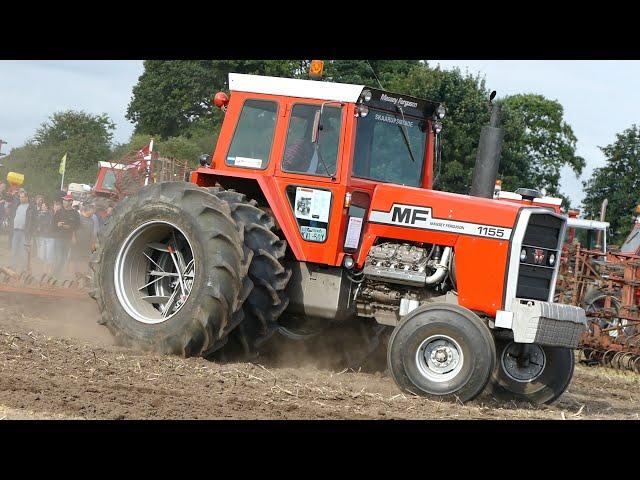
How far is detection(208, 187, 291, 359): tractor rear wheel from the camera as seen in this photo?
836 cm

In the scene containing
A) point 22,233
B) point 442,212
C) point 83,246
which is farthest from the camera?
point 22,233

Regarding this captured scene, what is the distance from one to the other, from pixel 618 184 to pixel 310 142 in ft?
120

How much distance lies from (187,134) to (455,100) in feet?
57.6

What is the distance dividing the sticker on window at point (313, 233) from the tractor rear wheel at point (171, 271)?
2.48 feet

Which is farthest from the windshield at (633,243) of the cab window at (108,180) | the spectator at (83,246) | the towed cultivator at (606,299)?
the cab window at (108,180)

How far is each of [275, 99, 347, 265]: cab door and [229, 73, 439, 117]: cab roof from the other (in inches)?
3.4

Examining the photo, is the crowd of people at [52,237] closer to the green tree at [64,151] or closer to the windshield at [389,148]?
the windshield at [389,148]

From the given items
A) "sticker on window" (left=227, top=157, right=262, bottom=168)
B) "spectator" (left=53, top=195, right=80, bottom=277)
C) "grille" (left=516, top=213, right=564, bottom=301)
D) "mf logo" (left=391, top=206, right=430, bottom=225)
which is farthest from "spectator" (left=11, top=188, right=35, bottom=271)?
"grille" (left=516, top=213, right=564, bottom=301)

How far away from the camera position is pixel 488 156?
28.7 feet

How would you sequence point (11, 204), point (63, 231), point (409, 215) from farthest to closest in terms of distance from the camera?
1. point (11, 204)
2. point (63, 231)
3. point (409, 215)

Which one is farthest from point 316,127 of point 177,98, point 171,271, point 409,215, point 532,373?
point 177,98

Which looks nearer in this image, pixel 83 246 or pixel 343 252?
pixel 343 252

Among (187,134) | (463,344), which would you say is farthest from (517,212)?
(187,134)

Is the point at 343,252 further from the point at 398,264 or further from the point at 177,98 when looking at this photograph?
the point at 177,98
